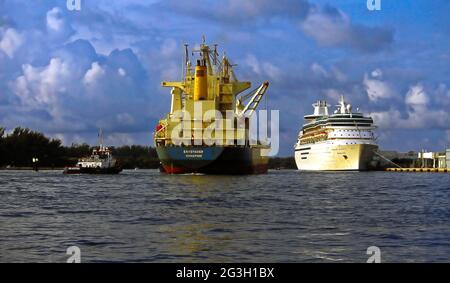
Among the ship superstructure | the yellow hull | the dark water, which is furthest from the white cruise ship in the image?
the dark water

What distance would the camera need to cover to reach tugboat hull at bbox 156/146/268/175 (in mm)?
69188

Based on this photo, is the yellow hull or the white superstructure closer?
the white superstructure

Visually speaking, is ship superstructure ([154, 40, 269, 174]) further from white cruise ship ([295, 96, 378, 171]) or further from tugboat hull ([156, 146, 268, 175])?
white cruise ship ([295, 96, 378, 171])

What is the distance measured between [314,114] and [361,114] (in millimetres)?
28474

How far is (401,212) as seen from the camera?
28.5 m

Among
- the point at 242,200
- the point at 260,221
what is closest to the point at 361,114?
the point at 242,200

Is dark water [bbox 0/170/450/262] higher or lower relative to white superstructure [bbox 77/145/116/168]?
lower

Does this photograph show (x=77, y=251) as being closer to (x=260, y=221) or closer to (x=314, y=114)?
(x=260, y=221)

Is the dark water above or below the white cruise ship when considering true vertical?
below

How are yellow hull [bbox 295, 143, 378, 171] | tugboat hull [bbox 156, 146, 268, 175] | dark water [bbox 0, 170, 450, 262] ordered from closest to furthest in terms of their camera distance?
dark water [bbox 0, 170, 450, 262] → tugboat hull [bbox 156, 146, 268, 175] → yellow hull [bbox 295, 143, 378, 171]

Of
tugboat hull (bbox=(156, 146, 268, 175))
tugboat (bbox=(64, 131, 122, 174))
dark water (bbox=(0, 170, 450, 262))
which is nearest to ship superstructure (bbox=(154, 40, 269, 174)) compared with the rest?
tugboat hull (bbox=(156, 146, 268, 175))

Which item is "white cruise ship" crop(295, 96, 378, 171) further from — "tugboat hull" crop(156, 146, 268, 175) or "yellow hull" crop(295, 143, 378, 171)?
"tugboat hull" crop(156, 146, 268, 175)

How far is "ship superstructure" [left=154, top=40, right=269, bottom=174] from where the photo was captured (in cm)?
7006

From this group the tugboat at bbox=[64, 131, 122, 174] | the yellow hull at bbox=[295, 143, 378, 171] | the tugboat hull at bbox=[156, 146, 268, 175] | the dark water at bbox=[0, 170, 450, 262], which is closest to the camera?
the dark water at bbox=[0, 170, 450, 262]
